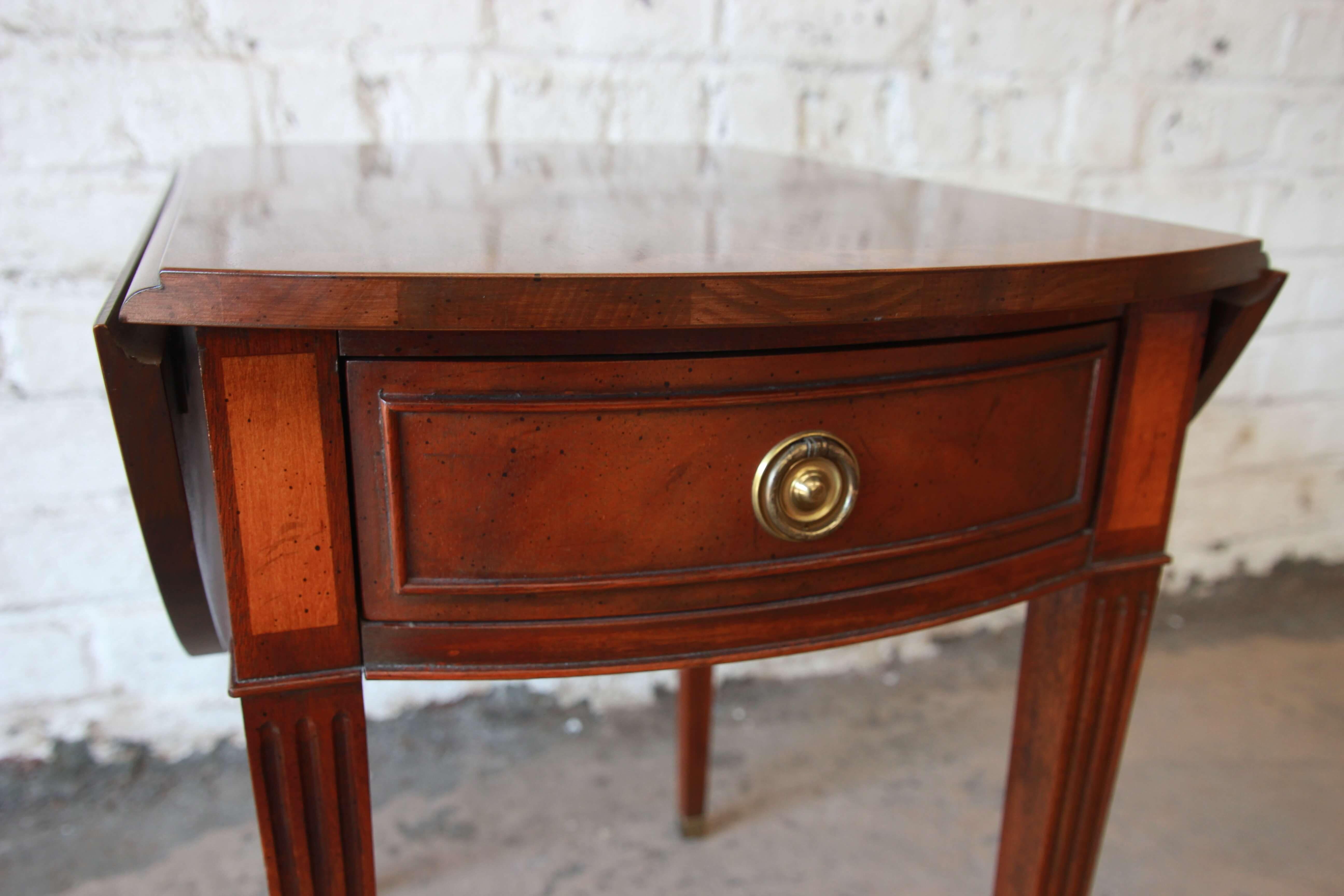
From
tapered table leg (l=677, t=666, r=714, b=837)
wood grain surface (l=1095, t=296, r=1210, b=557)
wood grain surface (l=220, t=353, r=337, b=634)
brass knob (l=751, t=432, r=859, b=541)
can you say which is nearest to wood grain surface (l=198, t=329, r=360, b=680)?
wood grain surface (l=220, t=353, r=337, b=634)

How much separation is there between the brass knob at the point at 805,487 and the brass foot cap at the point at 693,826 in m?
0.77

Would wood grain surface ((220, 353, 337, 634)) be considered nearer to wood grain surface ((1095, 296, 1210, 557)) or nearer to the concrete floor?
wood grain surface ((1095, 296, 1210, 557))

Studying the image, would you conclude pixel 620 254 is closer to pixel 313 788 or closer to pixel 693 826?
pixel 313 788

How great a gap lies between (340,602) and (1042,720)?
0.49 metres

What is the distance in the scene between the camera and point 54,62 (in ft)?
3.40

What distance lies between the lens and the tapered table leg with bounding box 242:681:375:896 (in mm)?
538

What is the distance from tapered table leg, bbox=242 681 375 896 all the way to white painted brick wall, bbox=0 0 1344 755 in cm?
75

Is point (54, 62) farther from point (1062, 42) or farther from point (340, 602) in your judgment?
point (1062, 42)

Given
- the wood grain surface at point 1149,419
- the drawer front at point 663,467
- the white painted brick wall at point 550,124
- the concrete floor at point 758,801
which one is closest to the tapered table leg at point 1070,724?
the wood grain surface at point 1149,419

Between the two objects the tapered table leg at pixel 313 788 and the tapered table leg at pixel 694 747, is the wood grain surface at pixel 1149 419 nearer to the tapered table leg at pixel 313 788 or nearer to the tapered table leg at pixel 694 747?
the tapered table leg at pixel 313 788

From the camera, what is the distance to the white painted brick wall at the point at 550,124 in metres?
1.08

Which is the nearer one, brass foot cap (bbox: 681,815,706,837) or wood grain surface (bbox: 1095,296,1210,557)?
wood grain surface (bbox: 1095,296,1210,557)

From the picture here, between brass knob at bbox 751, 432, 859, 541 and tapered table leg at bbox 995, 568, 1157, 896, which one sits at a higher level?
brass knob at bbox 751, 432, 859, 541

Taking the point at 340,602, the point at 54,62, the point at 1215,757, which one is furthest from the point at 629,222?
the point at 1215,757
